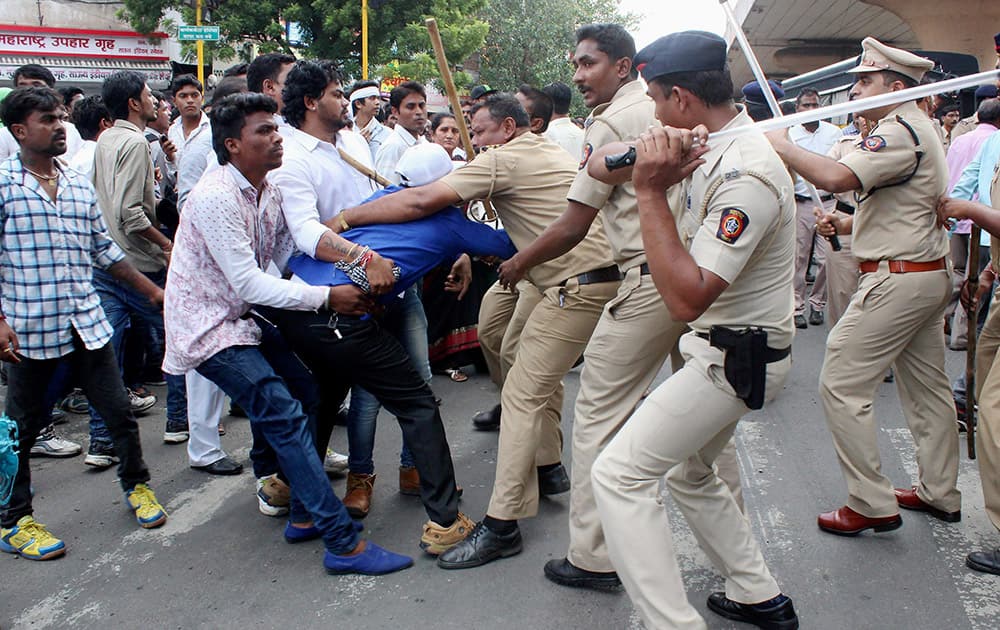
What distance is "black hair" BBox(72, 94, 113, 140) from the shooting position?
583cm

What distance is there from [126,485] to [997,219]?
4.08 m

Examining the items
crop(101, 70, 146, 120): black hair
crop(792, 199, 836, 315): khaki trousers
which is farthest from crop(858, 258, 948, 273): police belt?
crop(101, 70, 146, 120): black hair

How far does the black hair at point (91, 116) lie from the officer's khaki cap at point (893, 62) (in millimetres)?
4756

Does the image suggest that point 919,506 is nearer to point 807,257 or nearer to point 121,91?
point 807,257

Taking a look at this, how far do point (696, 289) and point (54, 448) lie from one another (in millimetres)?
4240

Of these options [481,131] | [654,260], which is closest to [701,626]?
[654,260]

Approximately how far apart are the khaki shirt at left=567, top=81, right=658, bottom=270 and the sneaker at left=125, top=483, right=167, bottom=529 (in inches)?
96.0

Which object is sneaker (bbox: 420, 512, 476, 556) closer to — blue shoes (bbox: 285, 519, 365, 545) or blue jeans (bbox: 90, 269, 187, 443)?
blue shoes (bbox: 285, 519, 365, 545)

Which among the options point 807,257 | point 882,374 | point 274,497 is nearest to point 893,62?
point 882,374

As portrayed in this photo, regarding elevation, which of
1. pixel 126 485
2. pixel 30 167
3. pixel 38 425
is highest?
pixel 30 167

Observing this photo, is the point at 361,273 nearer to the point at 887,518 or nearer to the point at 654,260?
the point at 654,260

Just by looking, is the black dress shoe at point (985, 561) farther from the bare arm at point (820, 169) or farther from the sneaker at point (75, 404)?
the sneaker at point (75, 404)

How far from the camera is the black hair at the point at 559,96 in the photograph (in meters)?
7.33

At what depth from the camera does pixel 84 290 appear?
3.91 metres
